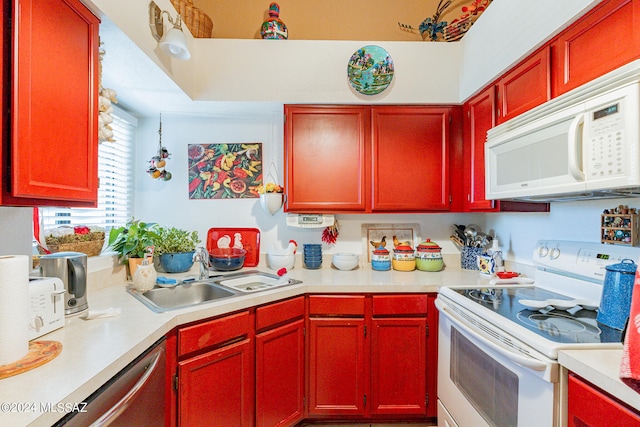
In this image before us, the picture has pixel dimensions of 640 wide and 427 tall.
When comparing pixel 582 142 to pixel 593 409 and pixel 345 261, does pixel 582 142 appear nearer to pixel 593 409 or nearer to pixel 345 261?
pixel 593 409

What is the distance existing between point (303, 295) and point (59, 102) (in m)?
1.38

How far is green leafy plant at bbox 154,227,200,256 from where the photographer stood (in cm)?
200

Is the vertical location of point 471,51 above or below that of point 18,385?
above

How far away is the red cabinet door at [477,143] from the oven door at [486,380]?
0.67m

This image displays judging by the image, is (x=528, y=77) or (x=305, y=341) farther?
(x=305, y=341)

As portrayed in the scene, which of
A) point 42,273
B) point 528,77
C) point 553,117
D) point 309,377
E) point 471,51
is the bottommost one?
point 309,377

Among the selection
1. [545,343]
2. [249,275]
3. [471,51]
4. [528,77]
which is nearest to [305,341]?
[249,275]

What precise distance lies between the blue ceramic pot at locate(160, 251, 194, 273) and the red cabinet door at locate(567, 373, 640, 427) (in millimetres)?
1997

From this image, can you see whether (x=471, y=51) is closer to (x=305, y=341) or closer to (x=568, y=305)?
(x=568, y=305)

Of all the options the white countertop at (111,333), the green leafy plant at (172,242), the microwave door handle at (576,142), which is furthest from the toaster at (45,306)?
the microwave door handle at (576,142)

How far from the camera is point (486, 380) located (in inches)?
49.6

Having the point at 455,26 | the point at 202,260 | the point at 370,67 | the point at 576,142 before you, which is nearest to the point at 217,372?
the point at 202,260

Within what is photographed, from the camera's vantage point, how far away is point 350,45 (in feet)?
6.57

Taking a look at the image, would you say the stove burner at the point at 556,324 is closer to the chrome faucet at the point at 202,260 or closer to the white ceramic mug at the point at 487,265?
the white ceramic mug at the point at 487,265
